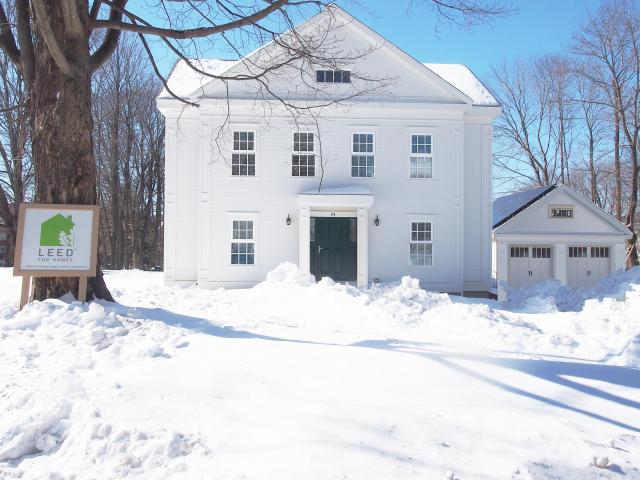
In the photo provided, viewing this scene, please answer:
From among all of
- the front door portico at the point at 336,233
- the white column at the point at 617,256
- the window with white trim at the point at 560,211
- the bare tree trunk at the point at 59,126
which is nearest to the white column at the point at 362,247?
the front door portico at the point at 336,233

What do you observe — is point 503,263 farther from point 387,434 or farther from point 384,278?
point 387,434

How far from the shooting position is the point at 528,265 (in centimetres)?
1905

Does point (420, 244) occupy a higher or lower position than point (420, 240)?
lower

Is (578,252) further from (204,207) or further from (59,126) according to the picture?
(59,126)

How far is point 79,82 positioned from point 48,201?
1.85m

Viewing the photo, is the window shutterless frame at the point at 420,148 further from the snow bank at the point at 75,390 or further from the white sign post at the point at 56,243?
the snow bank at the point at 75,390

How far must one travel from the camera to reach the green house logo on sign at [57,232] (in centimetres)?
692

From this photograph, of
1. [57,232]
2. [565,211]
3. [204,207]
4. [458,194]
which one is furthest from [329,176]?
[565,211]

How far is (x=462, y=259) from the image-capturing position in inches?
632

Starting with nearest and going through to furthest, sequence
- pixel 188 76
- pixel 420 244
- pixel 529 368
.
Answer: pixel 529 368, pixel 420 244, pixel 188 76

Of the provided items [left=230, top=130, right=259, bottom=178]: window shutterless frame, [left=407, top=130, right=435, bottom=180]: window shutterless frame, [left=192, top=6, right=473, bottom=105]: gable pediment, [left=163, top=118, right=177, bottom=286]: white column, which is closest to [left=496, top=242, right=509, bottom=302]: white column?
[left=407, top=130, right=435, bottom=180]: window shutterless frame

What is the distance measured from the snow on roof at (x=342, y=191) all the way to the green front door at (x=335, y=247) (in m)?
0.98

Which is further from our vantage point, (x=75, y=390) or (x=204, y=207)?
(x=204, y=207)

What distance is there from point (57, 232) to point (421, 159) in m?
11.9
